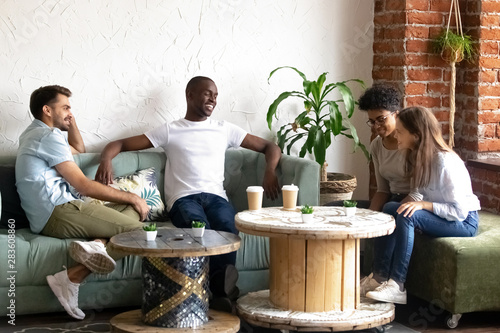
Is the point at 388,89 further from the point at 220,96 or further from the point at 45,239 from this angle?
the point at 45,239

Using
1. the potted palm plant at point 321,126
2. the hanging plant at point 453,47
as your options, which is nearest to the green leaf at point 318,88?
the potted palm plant at point 321,126

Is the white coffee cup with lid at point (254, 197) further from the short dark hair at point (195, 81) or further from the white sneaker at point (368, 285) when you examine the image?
the short dark hair at point (195, 81)

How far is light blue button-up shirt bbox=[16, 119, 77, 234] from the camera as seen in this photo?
12.2ft

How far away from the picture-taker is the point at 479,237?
11.9 ft

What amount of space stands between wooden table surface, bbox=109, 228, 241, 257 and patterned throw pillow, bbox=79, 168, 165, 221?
2.19ft

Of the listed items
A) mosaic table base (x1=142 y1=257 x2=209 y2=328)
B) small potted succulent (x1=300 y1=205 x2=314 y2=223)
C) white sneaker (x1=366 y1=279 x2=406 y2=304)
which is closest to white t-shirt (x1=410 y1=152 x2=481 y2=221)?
white sneaker (x1=366 y1=279 x2=406 y2=304)

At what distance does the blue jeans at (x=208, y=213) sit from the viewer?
3742 mm

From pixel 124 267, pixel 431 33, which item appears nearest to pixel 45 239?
pixel 124 267

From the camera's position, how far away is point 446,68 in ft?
15.8

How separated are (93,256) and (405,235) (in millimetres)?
1427

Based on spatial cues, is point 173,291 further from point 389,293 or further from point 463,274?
point 463,274

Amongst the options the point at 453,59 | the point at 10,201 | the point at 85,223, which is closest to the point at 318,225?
the point at 85,223

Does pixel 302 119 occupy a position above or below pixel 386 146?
above

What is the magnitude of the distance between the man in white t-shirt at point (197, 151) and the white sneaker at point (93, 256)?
572mm
